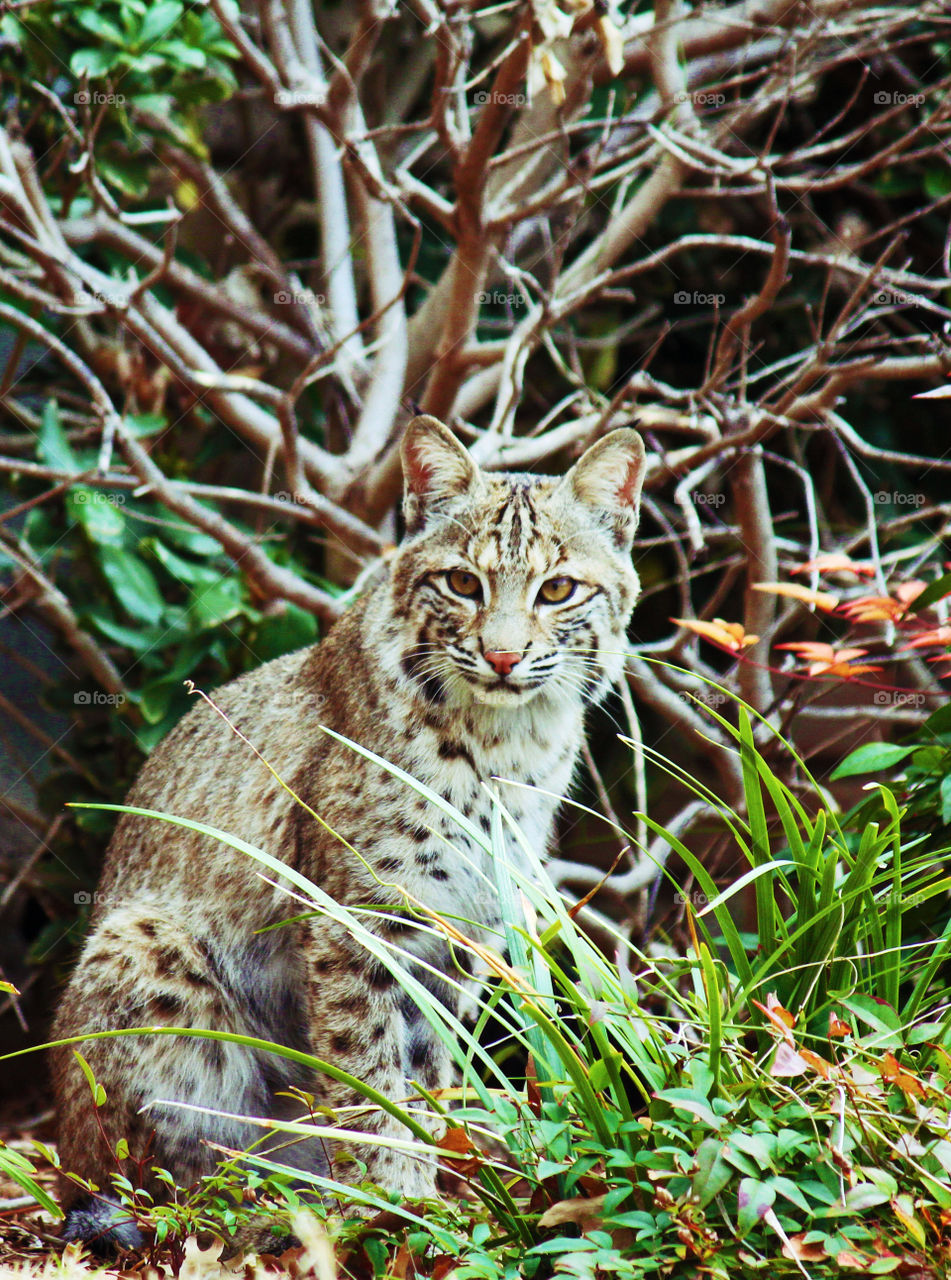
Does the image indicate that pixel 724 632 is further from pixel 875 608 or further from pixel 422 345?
pixel 422 345

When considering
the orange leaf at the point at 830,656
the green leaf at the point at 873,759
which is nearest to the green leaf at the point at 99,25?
the orange leaf at the point at 830,656

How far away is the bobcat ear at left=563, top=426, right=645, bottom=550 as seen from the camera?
315cm

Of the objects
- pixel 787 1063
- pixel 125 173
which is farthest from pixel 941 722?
pixel 125 173

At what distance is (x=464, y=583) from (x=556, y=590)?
24 cm

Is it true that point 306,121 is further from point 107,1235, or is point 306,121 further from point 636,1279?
point 636,1279

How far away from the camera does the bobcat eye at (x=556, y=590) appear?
3.09m

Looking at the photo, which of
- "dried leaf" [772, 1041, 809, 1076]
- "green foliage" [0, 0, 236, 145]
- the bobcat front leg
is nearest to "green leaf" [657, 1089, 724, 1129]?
"dried leaf" [772, 1041, 809, 1076]

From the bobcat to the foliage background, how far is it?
445 mm

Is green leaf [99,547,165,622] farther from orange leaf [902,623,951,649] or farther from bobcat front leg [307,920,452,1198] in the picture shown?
orange leaf [902,623,951,649]

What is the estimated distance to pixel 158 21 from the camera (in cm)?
455

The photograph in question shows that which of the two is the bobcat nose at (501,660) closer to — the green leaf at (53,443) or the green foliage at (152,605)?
the green foliage at (152,605)

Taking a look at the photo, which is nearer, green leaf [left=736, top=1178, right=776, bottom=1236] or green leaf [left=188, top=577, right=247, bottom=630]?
green leaf [left=736, top=1178, right=776, bottom=1236]

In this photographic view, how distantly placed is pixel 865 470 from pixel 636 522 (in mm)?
3601

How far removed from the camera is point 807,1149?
1876 mm
